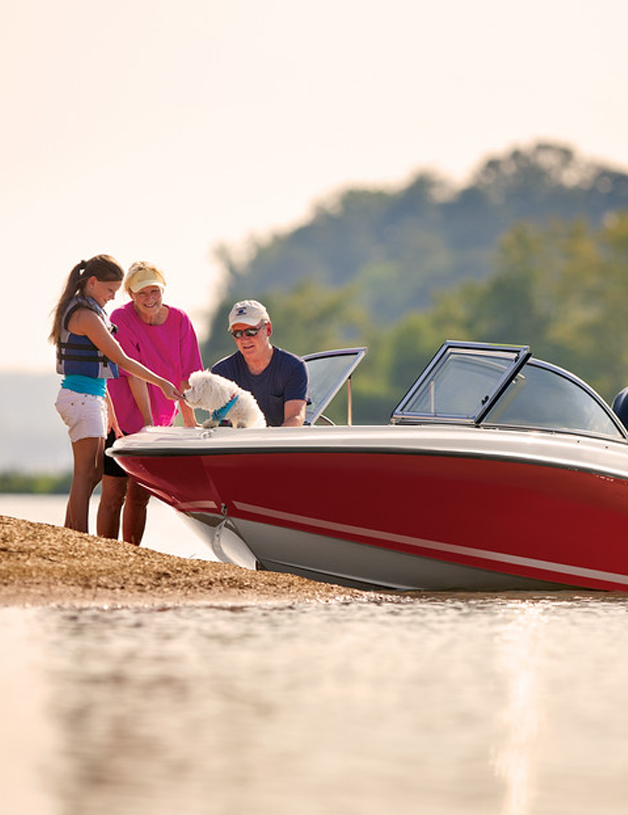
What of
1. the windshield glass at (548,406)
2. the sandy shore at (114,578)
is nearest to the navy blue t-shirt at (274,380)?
the sandy shore at (114,578)

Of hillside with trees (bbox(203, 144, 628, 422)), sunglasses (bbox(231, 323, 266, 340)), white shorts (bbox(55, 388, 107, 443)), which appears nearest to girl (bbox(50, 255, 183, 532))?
white shorts (bbox(55, 388, 107, 443))

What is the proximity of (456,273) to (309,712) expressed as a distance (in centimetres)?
13228

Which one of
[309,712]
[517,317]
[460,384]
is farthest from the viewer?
[517,317]

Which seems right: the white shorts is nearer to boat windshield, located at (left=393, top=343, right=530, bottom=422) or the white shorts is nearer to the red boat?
the red boat

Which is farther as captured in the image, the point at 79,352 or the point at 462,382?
the point at 462,382

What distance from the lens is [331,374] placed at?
9.33 m

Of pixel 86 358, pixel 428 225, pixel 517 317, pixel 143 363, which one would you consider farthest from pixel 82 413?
pixel 428 225

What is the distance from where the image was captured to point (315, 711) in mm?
4930

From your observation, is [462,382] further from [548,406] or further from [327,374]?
[327,374]

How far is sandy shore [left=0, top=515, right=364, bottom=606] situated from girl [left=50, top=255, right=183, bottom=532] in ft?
1.48

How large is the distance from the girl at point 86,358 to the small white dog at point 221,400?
0.20 meters

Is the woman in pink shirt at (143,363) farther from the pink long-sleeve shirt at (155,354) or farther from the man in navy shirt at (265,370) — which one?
the man in navy shirt at (265,370)

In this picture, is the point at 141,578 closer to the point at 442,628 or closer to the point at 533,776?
the point at 442,628

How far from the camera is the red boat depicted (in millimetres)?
8234
